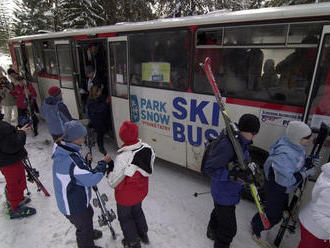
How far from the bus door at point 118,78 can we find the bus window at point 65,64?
1.76 metres

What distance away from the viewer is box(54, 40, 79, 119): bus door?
6.15m

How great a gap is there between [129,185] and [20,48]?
8.67 meters

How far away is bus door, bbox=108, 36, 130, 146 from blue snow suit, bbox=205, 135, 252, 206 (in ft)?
9.81

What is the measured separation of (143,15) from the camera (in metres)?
14.0

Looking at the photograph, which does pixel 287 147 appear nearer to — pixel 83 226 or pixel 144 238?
pixel 144 238

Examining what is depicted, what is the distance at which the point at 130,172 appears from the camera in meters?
2.37

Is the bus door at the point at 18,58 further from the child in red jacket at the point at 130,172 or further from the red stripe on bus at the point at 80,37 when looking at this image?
the child in red jacket at the point at 130,172

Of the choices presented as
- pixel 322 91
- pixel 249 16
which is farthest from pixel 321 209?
pixel 249 16

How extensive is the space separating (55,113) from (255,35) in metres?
3.91

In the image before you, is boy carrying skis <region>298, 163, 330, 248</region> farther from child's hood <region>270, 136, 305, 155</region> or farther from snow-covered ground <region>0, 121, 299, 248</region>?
snow-covered ground <region>0, 121, 299, 248</region>

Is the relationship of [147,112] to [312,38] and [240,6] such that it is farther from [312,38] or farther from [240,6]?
[240,6]

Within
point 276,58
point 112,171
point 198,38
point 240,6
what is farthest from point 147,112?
point 240,6

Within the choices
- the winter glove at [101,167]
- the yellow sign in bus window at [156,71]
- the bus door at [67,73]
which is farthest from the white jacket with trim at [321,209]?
the bus door at [67,73]

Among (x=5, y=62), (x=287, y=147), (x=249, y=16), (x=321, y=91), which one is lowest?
(x=5, y=62)
